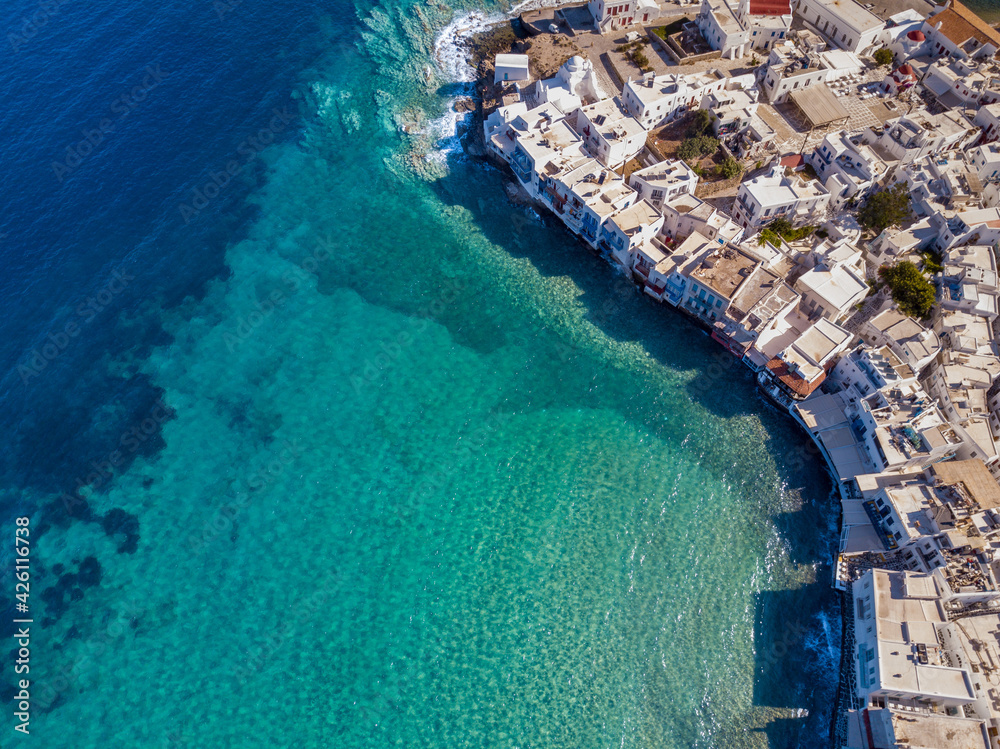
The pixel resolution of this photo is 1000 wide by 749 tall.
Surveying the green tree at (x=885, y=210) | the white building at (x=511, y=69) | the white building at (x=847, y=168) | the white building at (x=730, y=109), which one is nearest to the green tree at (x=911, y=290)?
the green tree at (x=885, y=210)

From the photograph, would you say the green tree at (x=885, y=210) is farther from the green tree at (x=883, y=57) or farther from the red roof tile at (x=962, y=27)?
the red roof tile at (x=962, y=27)

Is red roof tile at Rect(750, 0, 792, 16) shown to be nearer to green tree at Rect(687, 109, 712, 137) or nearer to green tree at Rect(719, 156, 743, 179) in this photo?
green tree at Rect(687, 109, 712, 137)

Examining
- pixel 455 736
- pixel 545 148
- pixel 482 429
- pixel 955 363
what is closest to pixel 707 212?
pixel 545 148

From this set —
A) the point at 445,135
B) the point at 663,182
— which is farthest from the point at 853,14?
the point at 445,135

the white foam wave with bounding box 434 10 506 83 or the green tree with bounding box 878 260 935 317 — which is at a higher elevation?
the white foam wave with bounding box 434 10 506 83

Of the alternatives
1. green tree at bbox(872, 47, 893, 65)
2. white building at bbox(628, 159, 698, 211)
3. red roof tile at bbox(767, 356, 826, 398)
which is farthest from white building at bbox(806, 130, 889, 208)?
red roof tile at bbox(767, 356, 826, 398)

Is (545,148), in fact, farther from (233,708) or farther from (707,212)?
(233,708)
